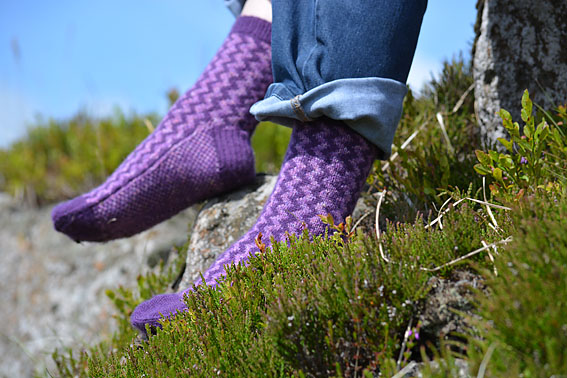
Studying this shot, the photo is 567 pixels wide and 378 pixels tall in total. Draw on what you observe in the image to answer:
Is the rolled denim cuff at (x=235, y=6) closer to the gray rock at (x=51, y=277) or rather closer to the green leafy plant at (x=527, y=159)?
the green leafy plant at (x=527, y=159)

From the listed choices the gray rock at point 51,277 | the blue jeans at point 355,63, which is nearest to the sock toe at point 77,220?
the blue jeans at point 355,63

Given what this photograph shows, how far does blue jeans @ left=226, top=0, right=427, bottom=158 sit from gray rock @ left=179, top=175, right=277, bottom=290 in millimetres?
770

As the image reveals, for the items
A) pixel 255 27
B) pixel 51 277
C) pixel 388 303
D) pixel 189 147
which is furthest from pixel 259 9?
pixel 51 277

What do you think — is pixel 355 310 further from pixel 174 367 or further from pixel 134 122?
pixel 134 122

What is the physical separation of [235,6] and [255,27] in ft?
0.89

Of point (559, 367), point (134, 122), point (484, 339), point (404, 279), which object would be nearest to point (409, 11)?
point (404, 279)

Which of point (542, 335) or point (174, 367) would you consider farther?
point (174, 367)

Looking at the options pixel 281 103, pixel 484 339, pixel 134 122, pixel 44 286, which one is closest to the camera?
pixel 484 339

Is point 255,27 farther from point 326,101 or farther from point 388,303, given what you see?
point 388,303

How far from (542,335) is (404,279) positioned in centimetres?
31

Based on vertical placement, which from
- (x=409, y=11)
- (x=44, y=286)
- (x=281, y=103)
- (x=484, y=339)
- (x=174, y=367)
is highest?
(x=409, y=11)

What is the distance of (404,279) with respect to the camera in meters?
1.04

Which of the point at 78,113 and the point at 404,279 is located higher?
the point at 78,113

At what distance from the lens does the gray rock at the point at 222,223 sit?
213cm
